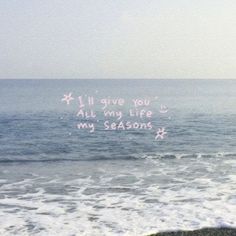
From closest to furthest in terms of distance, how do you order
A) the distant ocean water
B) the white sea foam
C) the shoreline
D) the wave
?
the shoreline, the white sea foam, the distant ocean water, the wave

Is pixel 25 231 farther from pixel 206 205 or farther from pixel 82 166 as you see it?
pixel 82 166

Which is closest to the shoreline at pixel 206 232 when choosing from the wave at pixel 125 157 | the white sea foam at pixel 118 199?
the white sea foam at pixel 118 199

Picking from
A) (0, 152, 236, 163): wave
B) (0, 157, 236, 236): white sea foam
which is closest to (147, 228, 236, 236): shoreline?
(0, 157, 236, 236): white sea foam

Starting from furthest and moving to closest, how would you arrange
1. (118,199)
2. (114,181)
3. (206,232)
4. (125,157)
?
(125,157)
(114,181)
(118,199)
(206,232)

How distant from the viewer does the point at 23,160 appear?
2736cm

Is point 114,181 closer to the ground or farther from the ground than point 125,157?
farther from the ground

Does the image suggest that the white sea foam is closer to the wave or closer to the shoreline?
the shoreline

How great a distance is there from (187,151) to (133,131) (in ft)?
37.5

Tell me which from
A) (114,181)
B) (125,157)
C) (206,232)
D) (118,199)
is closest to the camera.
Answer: (206,232)

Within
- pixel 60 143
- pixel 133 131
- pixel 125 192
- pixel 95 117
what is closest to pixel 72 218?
pixel 125 192

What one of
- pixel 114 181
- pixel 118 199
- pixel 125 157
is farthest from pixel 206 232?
pixel 125 157

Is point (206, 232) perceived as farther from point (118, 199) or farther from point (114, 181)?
point (114, 181)

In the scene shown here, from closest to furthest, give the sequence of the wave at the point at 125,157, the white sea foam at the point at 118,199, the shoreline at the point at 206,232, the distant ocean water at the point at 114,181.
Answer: the shoreline at the point at 206,232 → the white sea foam at the point at 118,199 → the distant ocean water at the point at 114,181 → the wave at the point at 125,157

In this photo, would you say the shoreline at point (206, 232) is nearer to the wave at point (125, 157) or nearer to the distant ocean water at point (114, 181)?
the distant ocean water at point (114, 181)
